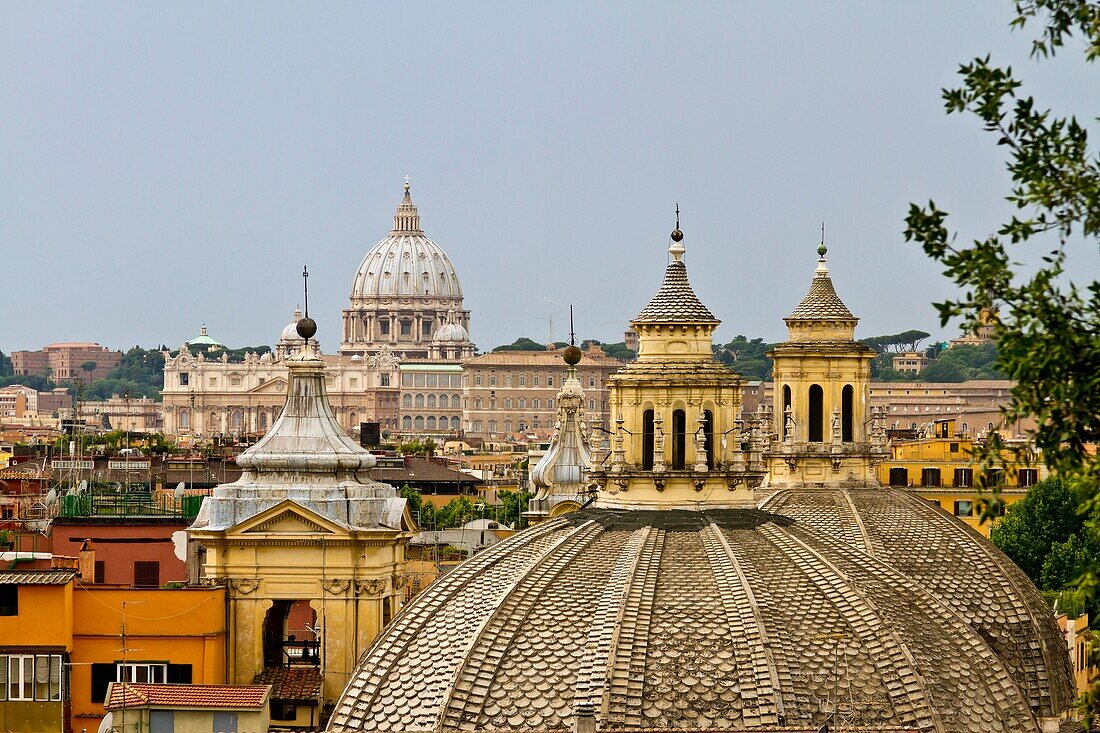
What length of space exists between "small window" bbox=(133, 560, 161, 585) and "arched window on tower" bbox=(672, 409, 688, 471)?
13987 mm

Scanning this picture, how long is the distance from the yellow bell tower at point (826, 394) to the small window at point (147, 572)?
10.2 metres

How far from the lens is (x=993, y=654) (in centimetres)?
3919

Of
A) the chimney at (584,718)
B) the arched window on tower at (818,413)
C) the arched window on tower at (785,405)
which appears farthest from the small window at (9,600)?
the arched window on tower at (818,413)

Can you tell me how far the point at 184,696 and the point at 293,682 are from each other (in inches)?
168

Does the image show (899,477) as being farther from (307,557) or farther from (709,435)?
(709,435)

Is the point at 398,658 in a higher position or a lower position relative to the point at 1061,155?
lower

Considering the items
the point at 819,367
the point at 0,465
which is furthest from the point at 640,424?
the point at 0,465

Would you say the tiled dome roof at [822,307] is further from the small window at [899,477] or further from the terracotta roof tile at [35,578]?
the small window at [899,477]

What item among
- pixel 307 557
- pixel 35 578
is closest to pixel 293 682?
pixel 307 557

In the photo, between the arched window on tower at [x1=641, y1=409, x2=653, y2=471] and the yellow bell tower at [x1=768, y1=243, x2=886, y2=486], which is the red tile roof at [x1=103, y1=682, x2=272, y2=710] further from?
the yellow bell tower at [x1=768, y1=243, x2=886, y2=486]

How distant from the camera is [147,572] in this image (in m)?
53.4

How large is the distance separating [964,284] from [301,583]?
23.9m

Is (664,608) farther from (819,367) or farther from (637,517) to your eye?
(819,367)

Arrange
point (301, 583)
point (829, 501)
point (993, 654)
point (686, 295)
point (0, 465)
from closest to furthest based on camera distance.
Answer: point (993, 654) < point (686, 295) < point (301, 583) < point (829, 501) < point (0, 465)
